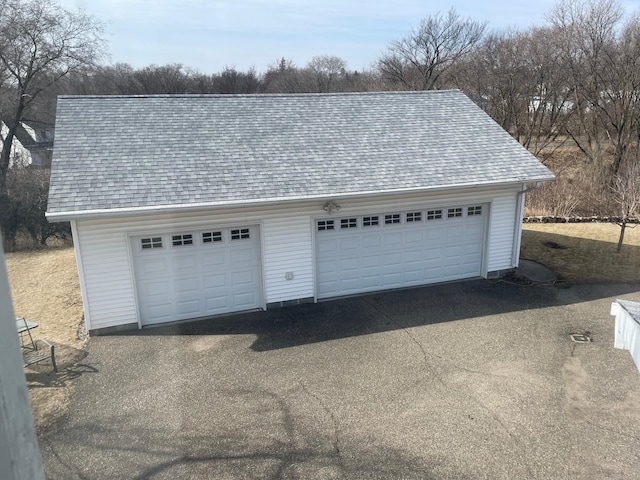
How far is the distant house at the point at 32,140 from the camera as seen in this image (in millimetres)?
24875

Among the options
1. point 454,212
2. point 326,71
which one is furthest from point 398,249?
point 326,71

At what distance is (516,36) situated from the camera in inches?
1137

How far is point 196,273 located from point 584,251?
1170 centimetres

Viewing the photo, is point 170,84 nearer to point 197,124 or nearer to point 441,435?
point 197,124

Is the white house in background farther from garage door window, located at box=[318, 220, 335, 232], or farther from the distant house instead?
the distant house

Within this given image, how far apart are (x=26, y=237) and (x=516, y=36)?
2886cm

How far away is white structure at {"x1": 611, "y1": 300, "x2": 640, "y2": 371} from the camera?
3.93 meters

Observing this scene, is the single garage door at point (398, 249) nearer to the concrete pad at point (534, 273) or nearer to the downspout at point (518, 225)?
the downspout at point (518, 225)

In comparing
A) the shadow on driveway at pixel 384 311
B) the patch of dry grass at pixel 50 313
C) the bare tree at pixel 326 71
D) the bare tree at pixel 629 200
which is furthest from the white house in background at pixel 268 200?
the bare tree at pixel 326 71

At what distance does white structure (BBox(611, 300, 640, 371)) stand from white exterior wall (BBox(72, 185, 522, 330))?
6640 millimetres

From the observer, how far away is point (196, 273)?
993 cm

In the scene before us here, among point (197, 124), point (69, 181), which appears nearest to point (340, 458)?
point (69, 181)

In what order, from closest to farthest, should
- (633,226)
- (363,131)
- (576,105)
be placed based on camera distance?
(363,131) < (633,226) < (576,105)

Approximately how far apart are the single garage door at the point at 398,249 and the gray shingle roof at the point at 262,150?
106 centimetres
